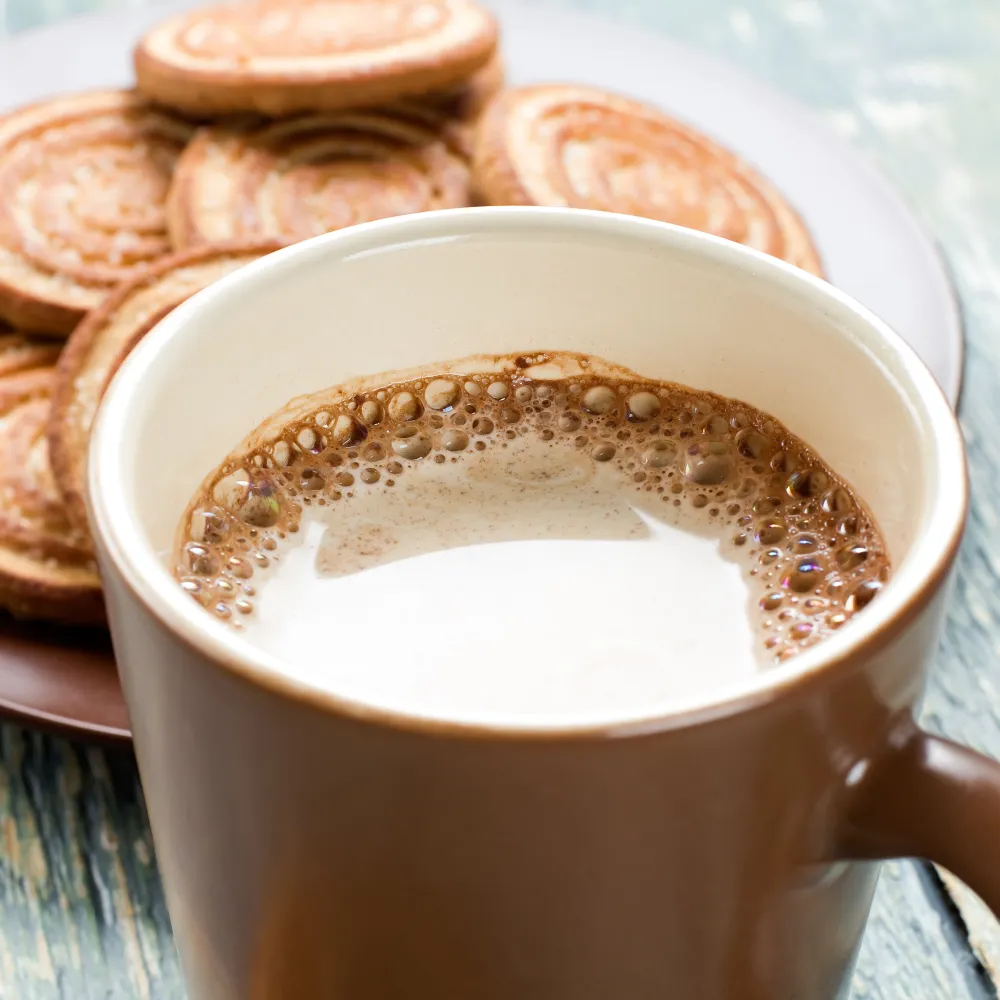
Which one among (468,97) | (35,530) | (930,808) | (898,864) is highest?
(930,808)

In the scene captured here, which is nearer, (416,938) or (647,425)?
(416,938)

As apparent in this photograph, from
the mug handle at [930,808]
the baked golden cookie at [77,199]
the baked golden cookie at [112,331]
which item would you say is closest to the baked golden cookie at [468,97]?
the baked golden cookie at [77,199]

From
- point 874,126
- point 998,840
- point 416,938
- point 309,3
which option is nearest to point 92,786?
point 416,938

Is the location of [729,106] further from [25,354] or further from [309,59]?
[25,354]

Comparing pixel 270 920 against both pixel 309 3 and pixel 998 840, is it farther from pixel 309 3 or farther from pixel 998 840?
pixel 309 3

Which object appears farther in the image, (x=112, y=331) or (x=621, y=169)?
(x=621, y=169)

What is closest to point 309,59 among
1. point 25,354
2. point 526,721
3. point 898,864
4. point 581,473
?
point 25,354

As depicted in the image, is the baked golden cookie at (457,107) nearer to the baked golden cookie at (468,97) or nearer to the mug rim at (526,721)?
the baked golden cookie at (468,97)
